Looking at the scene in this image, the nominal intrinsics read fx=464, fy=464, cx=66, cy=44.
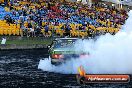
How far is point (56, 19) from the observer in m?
50.2

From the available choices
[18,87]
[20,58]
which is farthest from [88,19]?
[18,87]

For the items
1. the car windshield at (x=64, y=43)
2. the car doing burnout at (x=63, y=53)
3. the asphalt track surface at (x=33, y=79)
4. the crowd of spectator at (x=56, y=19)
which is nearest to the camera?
the asphalt track surface at (x=33, y=79)

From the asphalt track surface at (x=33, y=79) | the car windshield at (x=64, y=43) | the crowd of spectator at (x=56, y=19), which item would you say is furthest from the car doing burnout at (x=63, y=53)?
the crowd of spectator at (x=56, y=19)

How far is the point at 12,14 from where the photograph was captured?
149ft

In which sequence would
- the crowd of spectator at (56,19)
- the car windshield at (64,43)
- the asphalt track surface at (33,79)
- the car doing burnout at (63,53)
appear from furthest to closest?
the crowd of spectator at (56,19)
the car windshield at (64,43)
the car doing burnout at (63,53)
the asphalt track surface at (33,79)

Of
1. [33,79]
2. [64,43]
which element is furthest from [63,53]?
[33,79]

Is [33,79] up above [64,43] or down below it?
below

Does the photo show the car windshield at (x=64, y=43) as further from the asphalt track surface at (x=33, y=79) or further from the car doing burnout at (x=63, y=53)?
the asphalt track surface at (x=33, y=79)

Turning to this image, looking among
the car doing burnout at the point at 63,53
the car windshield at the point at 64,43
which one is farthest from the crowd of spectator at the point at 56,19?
the car doing burnout at the point at 63,53

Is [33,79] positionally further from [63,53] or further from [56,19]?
[56,19]

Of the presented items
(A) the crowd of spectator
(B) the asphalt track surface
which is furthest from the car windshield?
(A) the crowd of spectator

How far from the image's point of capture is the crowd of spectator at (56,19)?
148ft

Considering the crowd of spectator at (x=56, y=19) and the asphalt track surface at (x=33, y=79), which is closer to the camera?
the asphalt track surface at (x=33, y=79)

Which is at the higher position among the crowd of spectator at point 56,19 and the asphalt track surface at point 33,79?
the asphalt track surface at point 33,79
